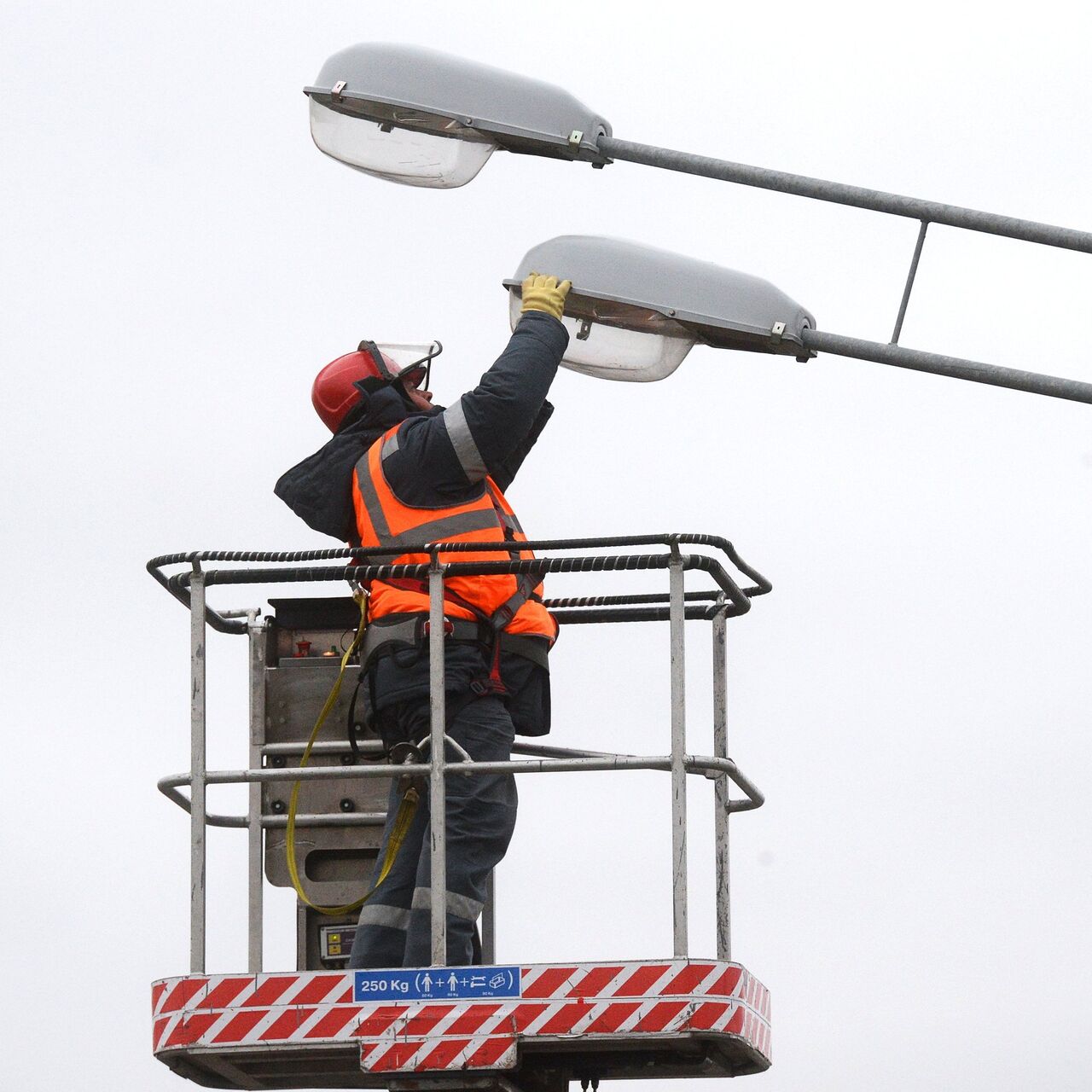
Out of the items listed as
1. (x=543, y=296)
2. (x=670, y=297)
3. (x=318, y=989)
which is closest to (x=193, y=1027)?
(x=318, y=989)

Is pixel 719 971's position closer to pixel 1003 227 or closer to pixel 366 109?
pixel 1003 227

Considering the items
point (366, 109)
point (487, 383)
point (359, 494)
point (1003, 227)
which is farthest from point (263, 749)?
point (1003, 227)

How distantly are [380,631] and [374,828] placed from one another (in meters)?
1.14

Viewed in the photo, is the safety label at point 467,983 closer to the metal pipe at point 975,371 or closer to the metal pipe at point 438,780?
the metal pipe at point 438,780

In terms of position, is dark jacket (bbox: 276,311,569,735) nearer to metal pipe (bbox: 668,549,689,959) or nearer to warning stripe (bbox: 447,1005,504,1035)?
metal pipe (bbox: 668,549,689,959)

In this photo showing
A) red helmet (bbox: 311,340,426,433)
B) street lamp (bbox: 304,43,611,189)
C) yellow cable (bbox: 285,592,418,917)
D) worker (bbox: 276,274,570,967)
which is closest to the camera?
worker (bbox: 276,274,570,967)

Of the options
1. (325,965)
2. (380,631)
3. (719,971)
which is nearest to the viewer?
(719,971)

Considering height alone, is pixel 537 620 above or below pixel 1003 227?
below

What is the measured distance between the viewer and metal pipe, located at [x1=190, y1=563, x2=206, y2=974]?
9398 millimetres

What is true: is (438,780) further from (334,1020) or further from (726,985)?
(726,985)

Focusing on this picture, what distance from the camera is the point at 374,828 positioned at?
1053 centimetres

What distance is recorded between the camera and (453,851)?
9.46 meters

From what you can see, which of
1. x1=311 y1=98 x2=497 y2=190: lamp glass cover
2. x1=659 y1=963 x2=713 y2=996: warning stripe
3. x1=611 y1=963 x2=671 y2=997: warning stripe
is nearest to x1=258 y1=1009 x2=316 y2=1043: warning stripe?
x1=611 y1=963 x2=671 y2=997: warning stripe

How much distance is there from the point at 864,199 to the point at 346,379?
2068 mm
